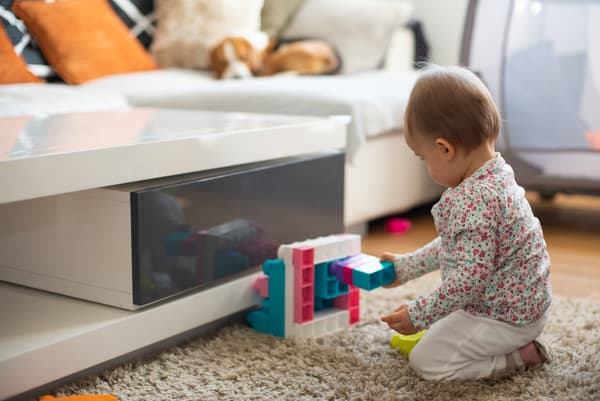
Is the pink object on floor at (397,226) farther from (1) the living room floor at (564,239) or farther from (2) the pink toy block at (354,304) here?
(2) the pink toy block at (354,304)

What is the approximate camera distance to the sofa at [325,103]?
197 cm

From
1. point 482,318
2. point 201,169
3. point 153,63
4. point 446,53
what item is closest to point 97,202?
point 201,169

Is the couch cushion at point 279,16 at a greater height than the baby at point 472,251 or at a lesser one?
greater

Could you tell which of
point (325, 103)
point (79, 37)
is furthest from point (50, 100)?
point (325, 103)

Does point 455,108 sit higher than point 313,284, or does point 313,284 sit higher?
point 455,108

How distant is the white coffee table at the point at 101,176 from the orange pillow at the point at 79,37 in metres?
0.86

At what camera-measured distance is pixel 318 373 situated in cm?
123

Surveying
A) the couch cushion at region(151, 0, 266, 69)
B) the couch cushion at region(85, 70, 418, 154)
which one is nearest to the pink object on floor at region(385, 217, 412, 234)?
the couch cushion at region(85, 70, 418, 154)

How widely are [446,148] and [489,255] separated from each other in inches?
6.6

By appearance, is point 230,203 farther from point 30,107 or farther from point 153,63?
point 153,63

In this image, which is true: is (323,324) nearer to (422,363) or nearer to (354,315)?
(354,315)

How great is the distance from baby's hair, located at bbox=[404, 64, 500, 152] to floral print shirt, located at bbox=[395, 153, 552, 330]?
57 mm

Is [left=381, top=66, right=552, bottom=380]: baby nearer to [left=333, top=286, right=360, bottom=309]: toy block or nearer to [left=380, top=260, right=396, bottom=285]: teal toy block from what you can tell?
[left=380, top=260, right=396, bottom=285]: teal toy block

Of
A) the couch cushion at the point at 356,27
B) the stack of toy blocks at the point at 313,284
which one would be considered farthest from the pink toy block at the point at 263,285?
the couch cushion at the point at 356,27
